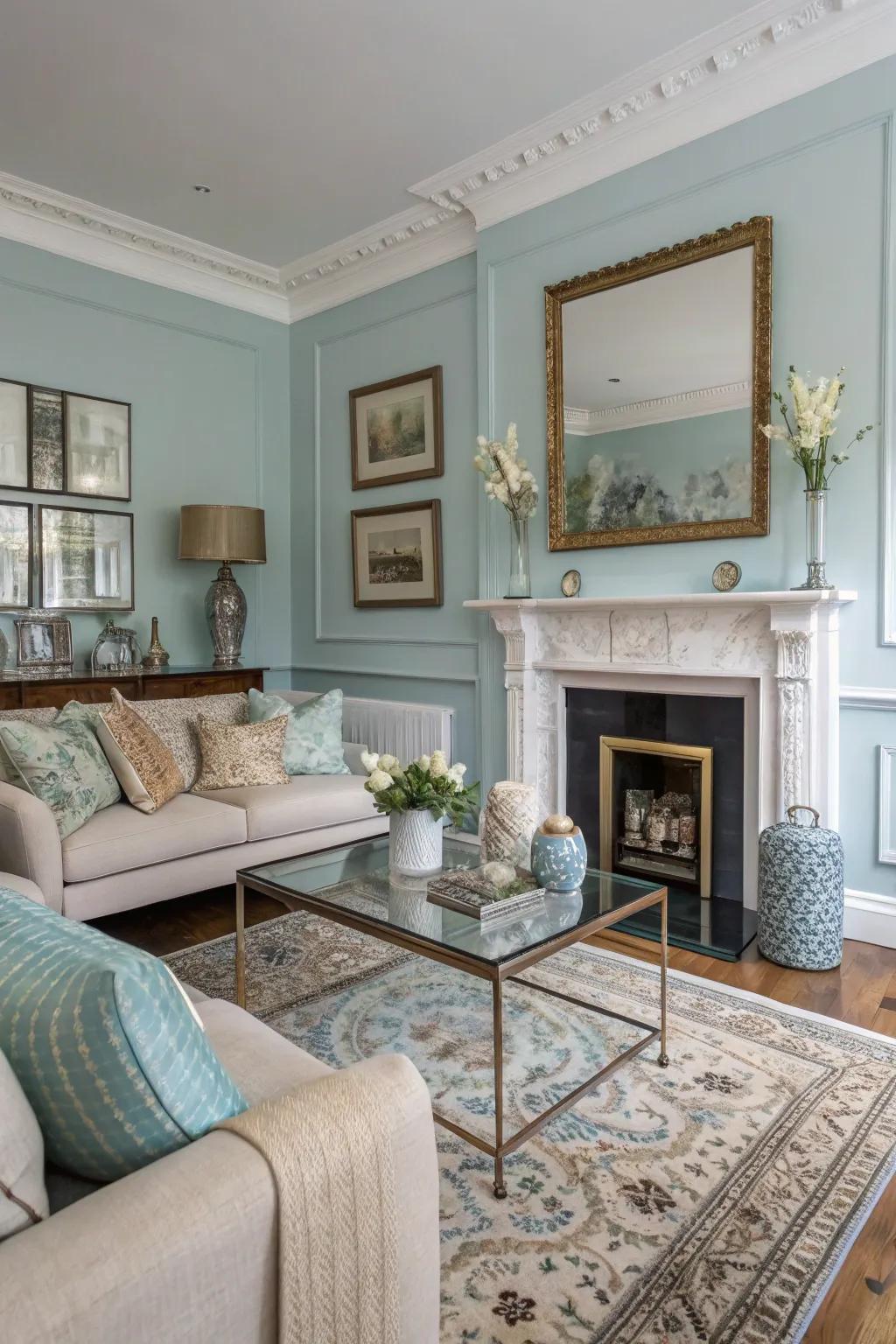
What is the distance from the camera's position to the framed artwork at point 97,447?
4.28 m

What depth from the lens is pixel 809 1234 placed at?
5.12 feet

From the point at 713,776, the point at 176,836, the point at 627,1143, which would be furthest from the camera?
the point at 713,776

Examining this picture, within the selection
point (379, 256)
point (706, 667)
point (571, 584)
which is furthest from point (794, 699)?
point (379, 256)

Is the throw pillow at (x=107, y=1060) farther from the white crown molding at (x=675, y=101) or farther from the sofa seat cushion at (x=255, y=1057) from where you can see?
the white crown molding at (x=675, y=101)

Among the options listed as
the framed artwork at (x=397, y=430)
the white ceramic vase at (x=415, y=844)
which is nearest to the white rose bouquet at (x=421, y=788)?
the white ceramic vase at (x=415, y=844)

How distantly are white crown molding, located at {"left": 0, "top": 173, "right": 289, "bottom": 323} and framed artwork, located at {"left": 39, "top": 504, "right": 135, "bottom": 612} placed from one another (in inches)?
51.6

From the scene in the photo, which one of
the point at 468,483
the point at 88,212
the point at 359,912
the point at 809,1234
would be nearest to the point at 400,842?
the point at 359,912

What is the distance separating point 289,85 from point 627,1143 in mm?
3702

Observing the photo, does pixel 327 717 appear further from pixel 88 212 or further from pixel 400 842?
pixel 88 212

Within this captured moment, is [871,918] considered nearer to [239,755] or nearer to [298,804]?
[298,804]

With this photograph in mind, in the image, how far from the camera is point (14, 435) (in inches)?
161

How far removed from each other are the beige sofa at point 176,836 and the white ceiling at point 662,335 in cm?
203

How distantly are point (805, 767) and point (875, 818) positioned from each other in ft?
0.94

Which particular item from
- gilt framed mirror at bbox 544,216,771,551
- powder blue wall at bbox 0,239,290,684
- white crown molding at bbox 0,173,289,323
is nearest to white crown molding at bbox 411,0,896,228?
gilt framed mirror at bbox 544,216,771,551
